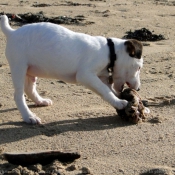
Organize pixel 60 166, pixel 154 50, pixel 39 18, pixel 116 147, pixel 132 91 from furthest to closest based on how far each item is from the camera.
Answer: pixel 39 18
pixel 154 50
pixel 132 91
pixel 116 147
pixel 60 166

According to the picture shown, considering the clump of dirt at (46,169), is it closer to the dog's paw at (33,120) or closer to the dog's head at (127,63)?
the dog's paw at (33,120)

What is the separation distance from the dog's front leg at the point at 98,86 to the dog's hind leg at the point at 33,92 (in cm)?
69

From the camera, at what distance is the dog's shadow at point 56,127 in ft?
17.2

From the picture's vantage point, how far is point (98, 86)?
5.54 m

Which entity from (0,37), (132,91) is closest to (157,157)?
(132,91)

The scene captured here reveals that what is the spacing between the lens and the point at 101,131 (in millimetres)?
5383

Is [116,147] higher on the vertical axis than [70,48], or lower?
lower

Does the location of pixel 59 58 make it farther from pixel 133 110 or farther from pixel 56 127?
pixel 133 110

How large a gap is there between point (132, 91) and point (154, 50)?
9.93 feet

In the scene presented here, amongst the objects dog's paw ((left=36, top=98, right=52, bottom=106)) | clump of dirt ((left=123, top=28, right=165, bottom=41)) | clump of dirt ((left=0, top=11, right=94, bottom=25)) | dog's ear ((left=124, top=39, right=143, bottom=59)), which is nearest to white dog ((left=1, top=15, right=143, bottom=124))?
dog's ear ((left=124, top=39, right=143, bottom=59))

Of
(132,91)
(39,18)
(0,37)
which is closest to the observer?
(132,91)

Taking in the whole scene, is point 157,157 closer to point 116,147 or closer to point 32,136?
point 116,147

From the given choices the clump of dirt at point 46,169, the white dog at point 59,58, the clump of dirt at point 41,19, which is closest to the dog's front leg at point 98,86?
the white dog at point 59,58

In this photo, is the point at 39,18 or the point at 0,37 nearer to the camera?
the point at 0,37
